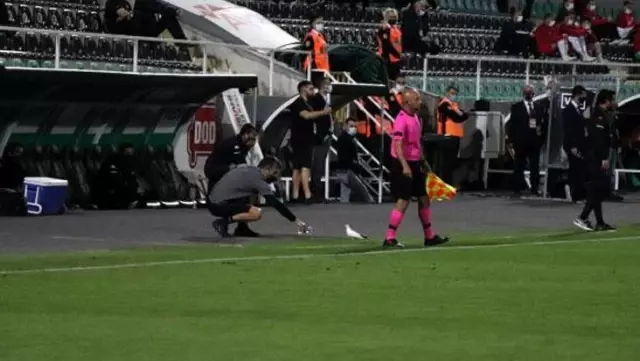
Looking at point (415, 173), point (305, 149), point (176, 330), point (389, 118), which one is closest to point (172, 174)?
point (305, 149)

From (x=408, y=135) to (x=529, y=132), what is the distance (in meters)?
13.8

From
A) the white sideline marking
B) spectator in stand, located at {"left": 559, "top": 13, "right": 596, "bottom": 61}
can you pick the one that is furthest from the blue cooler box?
spectator in stand, located at {"left": 559, "top": 13, "right": 596, "bottom": 61}

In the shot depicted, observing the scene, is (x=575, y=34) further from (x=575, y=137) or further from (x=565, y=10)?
(x=575, y=137)

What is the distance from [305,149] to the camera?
30750 millimetres

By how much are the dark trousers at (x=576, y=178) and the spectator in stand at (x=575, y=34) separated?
1121 cm

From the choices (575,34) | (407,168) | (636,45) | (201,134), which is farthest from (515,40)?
(407,168)

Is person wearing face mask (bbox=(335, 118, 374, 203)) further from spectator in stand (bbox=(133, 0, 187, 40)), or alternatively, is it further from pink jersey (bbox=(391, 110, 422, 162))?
pink jersey (bbox=(391, 110, 422, 162))

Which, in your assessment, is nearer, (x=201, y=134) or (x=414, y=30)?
(x=201, y=134)

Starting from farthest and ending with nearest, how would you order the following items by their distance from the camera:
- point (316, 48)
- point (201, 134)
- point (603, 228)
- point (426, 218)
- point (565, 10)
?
point (565, 10) → point (316, 48) → point (201, 134) → point (603, 228) → point (426, 218)

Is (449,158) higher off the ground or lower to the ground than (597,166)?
lower

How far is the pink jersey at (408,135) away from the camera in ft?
70.4

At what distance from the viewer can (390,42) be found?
1378 inches

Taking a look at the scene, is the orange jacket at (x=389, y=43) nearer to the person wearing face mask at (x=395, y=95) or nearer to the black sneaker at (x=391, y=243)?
the person wearing face mask at (x=395, y=95)

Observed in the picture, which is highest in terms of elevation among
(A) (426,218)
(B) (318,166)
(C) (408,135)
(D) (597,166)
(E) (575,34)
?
(C) (408,135)
